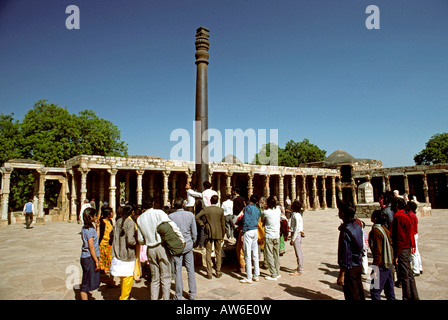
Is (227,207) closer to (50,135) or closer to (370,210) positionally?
(370,210)

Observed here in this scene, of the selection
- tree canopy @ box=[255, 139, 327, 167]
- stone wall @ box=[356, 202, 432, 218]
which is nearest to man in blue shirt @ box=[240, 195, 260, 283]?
stone wall @ box=[356, 202, 432, 218]

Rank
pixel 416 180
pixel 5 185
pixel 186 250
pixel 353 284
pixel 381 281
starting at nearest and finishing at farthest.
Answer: pixel 353 284, pixel 381 281, pixel 186 250, pixel 5 185, pixel 416 180

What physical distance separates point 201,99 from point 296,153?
48.5 meters

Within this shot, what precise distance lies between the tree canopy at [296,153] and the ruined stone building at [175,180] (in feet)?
36.0

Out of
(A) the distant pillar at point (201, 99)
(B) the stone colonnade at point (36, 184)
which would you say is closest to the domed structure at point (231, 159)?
(B) the stone colonnade at point (36, 184)

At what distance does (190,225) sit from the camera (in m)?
4.85

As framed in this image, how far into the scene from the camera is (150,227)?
421 cm

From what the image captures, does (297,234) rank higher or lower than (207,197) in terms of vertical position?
lower

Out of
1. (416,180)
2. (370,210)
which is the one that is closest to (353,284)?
(370,210)

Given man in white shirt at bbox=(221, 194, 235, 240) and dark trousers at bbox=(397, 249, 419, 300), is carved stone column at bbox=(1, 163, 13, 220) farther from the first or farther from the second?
dark trousers at bbox=(397, 249, 419, 300)

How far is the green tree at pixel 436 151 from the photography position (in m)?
41.0

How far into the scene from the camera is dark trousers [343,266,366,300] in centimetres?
355

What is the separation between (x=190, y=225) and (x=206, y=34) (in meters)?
5.38
